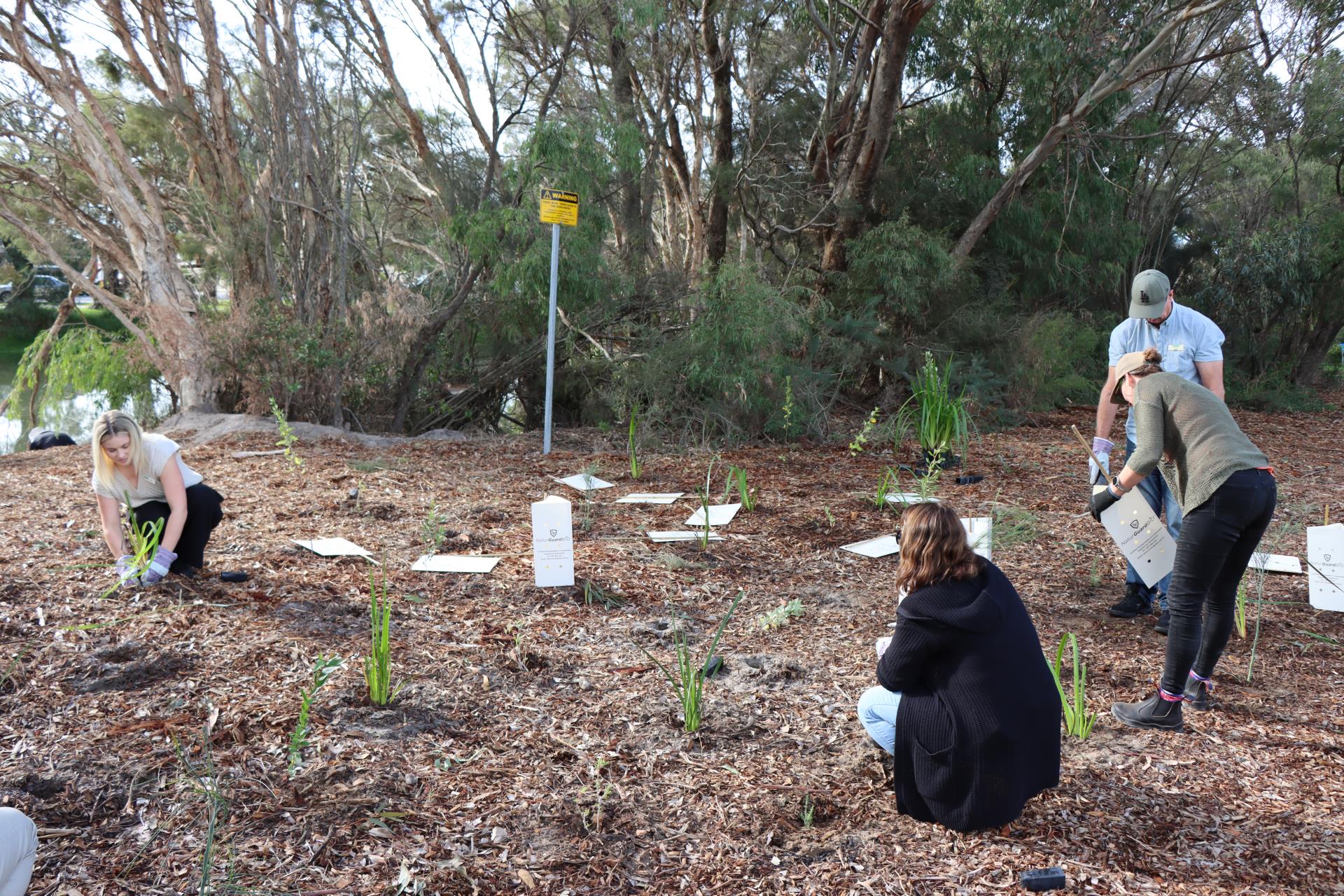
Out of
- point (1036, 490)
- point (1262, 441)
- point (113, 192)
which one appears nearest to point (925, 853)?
point (1036, 490)

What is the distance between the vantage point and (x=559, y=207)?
24.5 ft

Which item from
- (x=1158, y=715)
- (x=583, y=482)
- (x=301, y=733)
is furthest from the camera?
(x=583, y=482)

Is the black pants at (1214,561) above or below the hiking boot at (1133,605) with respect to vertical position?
above

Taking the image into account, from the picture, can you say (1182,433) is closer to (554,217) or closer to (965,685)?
(965,685)

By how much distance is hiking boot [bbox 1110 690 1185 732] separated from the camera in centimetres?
300

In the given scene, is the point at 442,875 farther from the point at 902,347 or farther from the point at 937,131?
the point at 937,131

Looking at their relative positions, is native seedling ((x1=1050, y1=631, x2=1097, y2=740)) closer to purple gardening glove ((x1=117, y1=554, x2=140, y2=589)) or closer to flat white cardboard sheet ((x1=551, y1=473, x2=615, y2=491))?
purple gardening glove ((x1=117, y1=554, x2=140, y2=589))

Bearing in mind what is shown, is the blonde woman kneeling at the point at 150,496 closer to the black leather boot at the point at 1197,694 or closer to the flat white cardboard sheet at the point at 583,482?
the flat white cardboard sheet at the point at 583,482

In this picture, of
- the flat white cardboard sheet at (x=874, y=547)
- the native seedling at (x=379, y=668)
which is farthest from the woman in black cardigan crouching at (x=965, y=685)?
the flat white cardboard sheet at (x=874, y=547)

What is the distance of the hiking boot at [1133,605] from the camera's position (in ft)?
13.4

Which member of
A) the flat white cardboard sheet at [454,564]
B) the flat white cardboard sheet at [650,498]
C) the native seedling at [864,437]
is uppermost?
the native seedling at [864,437]

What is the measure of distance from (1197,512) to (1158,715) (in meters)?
0.67

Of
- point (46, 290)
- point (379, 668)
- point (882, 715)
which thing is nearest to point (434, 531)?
point (379, 668)

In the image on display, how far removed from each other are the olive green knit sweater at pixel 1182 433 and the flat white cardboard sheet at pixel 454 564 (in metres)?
2.90
